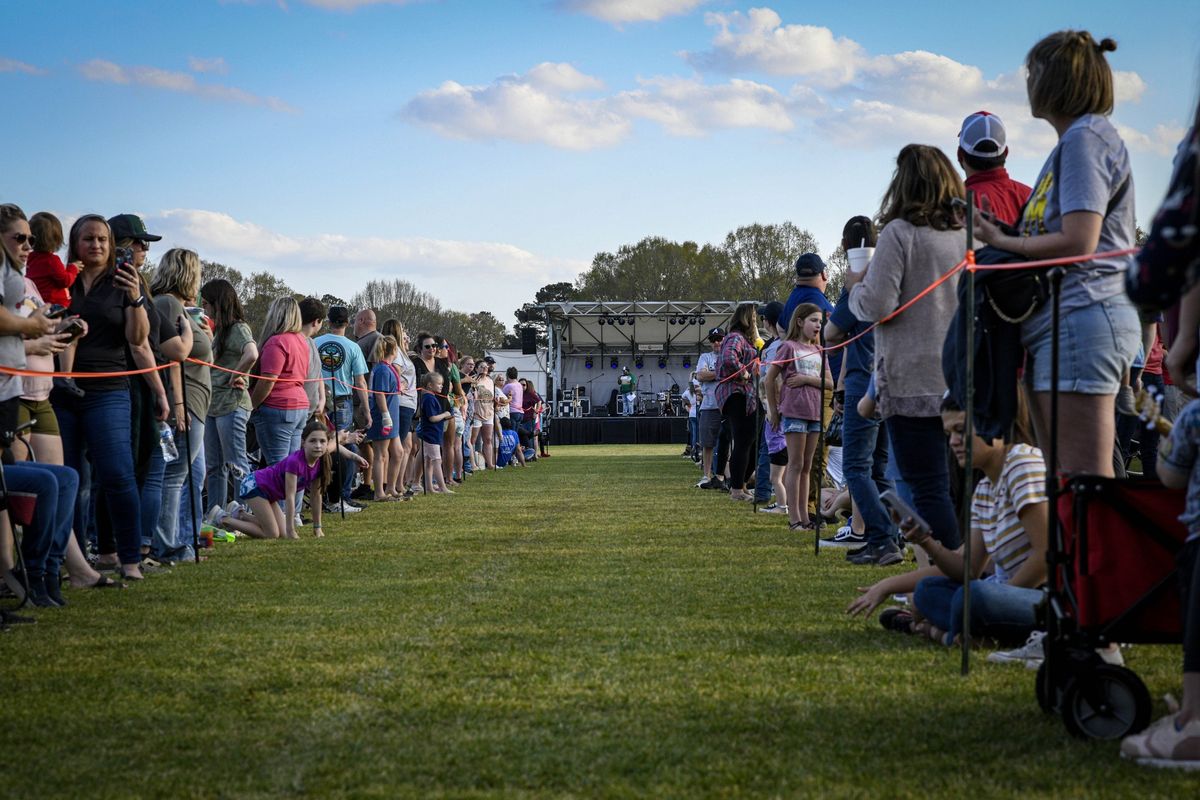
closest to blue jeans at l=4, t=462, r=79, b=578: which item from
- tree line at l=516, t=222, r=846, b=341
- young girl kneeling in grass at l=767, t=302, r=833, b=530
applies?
young girl kneeling in grass at l=767, t=302, r=833, b=530

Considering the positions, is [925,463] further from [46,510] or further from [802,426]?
[802,426]

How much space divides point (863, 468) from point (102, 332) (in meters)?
4.59

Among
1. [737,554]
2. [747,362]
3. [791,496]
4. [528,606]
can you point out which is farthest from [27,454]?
[747,362]

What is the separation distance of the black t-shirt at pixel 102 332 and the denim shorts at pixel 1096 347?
16.8 feet

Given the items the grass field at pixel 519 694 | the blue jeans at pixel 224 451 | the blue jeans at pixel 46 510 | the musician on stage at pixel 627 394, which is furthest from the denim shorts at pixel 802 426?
the musician on stage at pixel 627 394

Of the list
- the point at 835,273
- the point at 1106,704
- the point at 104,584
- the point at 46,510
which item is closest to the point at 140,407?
the point at 104,584

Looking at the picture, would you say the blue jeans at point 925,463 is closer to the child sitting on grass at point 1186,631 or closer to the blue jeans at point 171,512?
the child sitting on grass at point 1186,631

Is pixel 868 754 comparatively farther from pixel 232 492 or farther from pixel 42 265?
pixel 232 492

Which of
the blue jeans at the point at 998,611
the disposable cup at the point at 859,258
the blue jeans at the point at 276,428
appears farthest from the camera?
the blue jeans at the point at 276,428

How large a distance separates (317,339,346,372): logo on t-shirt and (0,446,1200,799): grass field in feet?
18.1

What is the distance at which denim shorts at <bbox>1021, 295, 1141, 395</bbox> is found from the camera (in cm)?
404

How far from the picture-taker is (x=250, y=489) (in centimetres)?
1004

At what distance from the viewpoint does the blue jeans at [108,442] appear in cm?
715

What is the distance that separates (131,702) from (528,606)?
2.34 metres
